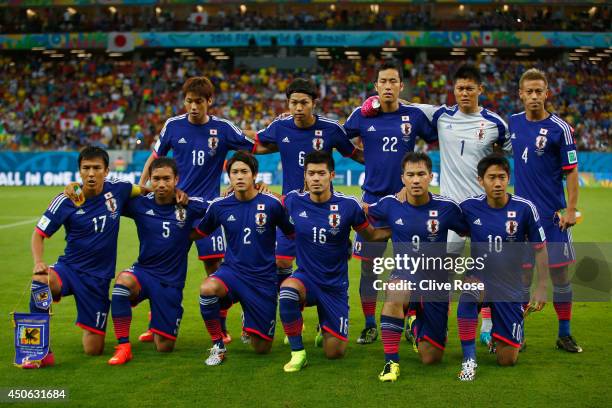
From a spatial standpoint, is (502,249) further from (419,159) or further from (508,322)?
(419,159)

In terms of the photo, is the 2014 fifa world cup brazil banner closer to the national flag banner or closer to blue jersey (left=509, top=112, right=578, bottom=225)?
blue jersey (left=509, top=112, right=578, bottom=225)

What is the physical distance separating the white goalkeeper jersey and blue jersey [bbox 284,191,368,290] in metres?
1.13

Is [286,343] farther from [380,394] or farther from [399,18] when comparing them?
[399,18]

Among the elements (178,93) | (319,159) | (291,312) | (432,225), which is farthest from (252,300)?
(178,93)

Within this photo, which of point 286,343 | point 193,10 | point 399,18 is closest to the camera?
point 286,343

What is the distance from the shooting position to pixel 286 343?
7.09 metres

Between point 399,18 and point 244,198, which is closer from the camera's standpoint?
point 244,198

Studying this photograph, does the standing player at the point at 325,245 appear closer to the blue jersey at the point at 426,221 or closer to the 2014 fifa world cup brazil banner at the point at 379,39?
the blue jersey at the point at 426,221

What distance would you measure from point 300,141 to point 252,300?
Result: 5.64ft

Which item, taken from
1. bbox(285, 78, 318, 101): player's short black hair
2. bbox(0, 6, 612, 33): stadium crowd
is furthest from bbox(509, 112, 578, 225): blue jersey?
bbox(0, 6, 612, 33): stadium crowd

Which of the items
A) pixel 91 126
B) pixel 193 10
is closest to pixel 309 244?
pixel 91 126

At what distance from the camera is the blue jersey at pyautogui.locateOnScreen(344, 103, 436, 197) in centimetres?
732

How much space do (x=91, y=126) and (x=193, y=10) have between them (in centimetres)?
1444

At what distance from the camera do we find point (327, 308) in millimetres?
6484
